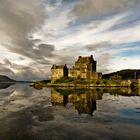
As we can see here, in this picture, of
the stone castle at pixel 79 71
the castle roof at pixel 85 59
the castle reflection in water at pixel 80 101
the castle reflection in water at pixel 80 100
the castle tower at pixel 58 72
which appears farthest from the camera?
the castle roof at pixel 85 59

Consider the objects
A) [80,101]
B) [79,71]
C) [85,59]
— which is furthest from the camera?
[85,59]

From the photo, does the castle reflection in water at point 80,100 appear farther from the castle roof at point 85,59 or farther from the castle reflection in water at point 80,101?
the castle roof at point 85,59

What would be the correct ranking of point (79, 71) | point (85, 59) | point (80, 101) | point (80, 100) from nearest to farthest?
point (80, 101), point (80, 100), point (79, 71), point (85, 59)

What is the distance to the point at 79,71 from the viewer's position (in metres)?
154

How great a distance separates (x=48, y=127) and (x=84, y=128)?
12.4ft

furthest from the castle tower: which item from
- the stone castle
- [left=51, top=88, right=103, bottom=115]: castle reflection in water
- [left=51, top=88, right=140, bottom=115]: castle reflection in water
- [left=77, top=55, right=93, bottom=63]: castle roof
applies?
[left=51, top=88, right=103, bottom=115]: castle reflection in water

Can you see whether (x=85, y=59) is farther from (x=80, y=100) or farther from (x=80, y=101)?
(x=80, y=101)

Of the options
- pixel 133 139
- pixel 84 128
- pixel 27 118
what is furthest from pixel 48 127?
pixel 133 139

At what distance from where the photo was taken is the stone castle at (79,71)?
15288 cm

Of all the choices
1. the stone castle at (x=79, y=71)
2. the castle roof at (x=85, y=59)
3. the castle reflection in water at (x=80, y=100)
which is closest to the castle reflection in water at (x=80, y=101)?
the castle reflection in water at (x=80, y=100)

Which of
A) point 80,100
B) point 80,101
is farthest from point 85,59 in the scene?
point 80,101

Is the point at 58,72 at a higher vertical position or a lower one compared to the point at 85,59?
lower

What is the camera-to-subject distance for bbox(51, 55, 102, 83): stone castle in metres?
153

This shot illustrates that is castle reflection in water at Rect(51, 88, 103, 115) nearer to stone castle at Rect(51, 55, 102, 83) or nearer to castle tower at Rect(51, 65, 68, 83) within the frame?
stone castle at Rect(51, 55, 102, 83)
